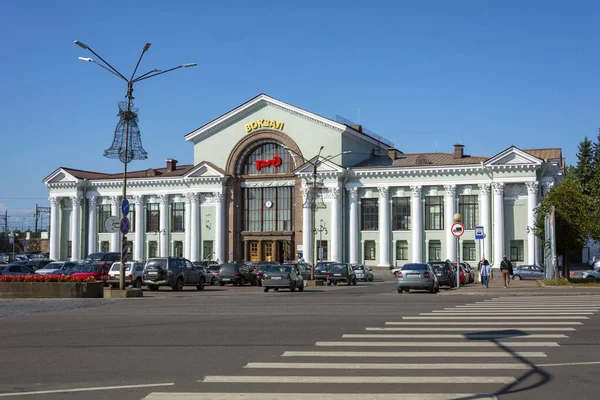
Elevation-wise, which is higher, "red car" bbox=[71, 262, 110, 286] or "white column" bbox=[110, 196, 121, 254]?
"white column" bbox=[110, 196, 121, 254]

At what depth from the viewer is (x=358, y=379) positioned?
975 cm

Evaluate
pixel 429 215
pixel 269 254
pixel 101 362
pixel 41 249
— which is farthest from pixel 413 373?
pixel 41 249

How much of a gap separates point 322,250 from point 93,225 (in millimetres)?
27319

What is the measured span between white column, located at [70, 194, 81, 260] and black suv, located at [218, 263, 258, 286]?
3800 centimetres

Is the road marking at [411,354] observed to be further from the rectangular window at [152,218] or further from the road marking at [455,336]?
the rectangular window at [152,218]

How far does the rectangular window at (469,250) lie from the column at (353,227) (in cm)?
1038

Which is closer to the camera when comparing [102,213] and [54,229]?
[102,213]

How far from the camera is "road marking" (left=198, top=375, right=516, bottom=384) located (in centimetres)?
958

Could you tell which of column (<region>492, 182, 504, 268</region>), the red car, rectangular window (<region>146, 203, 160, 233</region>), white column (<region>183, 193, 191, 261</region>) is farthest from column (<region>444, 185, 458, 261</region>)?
the red car

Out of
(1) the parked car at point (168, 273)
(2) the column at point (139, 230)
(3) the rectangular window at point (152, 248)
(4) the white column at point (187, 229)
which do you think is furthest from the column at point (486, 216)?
(2) the column at point (139, 230)

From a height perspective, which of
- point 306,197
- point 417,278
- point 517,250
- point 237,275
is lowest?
point 237,275

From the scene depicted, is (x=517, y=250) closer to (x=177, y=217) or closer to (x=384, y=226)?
(x=384, y=226)

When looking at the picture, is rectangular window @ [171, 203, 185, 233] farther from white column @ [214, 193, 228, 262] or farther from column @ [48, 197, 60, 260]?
column @ [48, 197, 60, 260]

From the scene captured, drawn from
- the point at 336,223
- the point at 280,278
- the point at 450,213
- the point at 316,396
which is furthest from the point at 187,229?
the point at 316,396
